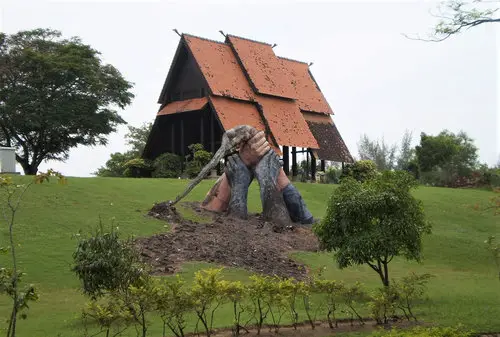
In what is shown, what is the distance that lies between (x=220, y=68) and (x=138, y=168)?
7946 mm

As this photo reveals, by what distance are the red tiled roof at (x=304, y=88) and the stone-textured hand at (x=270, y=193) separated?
17088 mm

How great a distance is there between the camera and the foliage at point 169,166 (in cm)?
3595

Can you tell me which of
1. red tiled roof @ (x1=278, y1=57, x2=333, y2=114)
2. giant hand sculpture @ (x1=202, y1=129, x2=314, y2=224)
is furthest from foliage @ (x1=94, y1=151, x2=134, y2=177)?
giant hand sculpture @ (x1=202, y1=129, x2=314, y2=224)

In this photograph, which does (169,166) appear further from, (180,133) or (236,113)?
(236,113)

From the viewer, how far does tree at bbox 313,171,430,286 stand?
44.6 feet

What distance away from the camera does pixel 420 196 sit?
33.0 metres

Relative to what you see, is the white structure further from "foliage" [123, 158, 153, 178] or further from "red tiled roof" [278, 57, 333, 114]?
"red tiled roof" [278, 57, 333, 114]

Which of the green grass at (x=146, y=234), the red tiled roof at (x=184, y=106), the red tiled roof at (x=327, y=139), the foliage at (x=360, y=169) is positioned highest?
the red tiled roof at (x=184, y=106)

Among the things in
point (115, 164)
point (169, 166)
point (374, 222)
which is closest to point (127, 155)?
point (115, 164)

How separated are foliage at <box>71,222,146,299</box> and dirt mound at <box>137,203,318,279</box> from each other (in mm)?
5216

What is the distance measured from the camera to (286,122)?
3622 cm

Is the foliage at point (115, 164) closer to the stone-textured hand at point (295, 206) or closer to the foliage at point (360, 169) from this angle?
the foliage at point (360, 169)

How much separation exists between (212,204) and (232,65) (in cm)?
1416

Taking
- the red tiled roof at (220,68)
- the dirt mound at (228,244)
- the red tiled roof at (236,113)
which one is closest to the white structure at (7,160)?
the dirt mound at (228,244)
